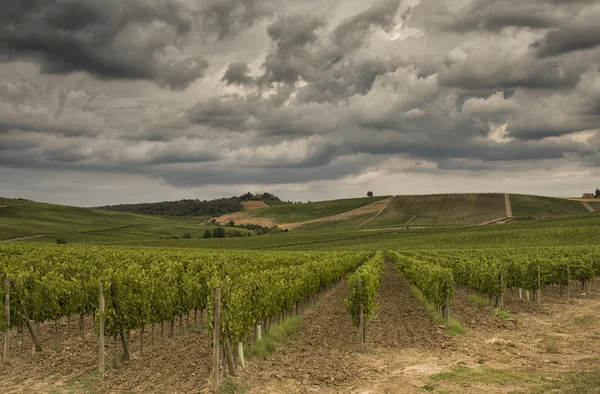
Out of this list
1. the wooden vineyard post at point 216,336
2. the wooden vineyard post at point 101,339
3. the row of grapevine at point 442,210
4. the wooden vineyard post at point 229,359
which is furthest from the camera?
the row of grapevine at point 442,210

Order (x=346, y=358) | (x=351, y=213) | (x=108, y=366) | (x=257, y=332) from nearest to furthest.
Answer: (x=108, y=366), (x=346, y=358), (x=257, y=332), (x=351, y=213)

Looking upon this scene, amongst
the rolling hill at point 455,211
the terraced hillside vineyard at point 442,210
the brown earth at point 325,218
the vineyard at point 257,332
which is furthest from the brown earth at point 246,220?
the vineyard at point 257,332

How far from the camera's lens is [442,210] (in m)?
144

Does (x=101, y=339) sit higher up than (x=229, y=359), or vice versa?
(x=101, y=339)

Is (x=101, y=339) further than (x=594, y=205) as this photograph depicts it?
No

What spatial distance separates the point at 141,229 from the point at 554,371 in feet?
513

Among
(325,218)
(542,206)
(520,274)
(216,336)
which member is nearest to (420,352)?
(216,336)

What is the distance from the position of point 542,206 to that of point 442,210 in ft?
97.7

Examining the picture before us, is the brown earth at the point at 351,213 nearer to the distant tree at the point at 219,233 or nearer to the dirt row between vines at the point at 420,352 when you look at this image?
the distant tree at the point at 219,233

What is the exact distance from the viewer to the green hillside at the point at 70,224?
12769cm

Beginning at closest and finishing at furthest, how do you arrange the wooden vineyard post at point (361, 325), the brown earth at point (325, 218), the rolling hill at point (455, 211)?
the wooden vineyard post at point (361, 325) → the rolling hill at point (455, 211) → the brown earth at point (325, 218)

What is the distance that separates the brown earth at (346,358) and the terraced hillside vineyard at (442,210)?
108863mm

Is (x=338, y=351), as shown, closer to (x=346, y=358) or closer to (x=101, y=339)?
(x=346, y=358)

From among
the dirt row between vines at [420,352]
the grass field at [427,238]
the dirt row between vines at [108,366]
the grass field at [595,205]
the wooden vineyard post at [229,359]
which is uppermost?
the grass field at [595,205]
